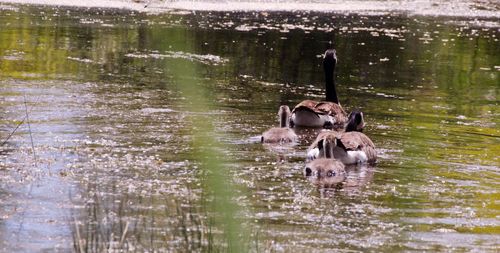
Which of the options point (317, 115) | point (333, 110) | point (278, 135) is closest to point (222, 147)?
point (278, 135)

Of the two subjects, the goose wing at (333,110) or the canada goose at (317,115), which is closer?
the canada goose at (317,115)

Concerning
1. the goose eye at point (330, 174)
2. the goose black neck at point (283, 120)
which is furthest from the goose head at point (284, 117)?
the goose eye at point (330, 174)

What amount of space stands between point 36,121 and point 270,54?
1282 cm

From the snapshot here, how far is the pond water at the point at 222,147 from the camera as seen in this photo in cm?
750

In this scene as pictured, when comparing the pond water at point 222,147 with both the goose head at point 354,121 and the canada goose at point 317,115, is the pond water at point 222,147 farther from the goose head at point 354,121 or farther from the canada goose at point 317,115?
the goose head at point 354,121

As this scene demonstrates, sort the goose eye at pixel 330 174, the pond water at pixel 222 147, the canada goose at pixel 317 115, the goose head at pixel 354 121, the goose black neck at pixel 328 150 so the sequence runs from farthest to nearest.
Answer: the canada goose at pixel 317 115, the goose head at pixel 354 121, the goose black neck at pixel 328 150, the goose eye at pixel 330 174, the pond water at pixel 222 147

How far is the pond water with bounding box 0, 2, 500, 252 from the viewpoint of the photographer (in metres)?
7.50

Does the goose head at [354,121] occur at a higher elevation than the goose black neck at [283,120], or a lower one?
higher

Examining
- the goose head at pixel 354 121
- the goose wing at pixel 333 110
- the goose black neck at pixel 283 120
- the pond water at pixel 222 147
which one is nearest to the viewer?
the pond water at pixel 222 147

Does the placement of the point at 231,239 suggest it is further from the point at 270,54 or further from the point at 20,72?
the point at 270,54

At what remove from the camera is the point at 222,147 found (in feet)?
12.8

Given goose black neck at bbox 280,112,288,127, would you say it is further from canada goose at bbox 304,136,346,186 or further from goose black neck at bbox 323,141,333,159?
canada goose at bbox 304,136,346,186

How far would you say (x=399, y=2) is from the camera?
157ft

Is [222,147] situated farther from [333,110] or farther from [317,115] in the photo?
[333,110]
